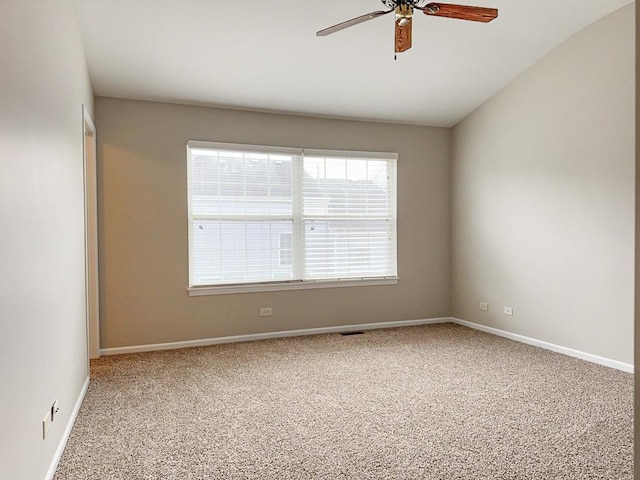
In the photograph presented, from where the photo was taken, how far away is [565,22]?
4102 millimetres

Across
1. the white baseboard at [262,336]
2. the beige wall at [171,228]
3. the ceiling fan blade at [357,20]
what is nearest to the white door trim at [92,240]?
the beige wall at [171,228]

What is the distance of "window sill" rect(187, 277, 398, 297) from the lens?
4.93m

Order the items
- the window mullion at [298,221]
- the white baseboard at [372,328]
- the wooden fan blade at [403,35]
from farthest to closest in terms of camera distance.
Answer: the window mullion at [298,221]
the white baseboard at [372,328]
the wooden fan blade at [403,35]

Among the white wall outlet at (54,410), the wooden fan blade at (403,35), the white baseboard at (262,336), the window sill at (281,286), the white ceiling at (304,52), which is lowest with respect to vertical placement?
the white baseboard at (262,336)

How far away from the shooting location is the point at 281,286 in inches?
206

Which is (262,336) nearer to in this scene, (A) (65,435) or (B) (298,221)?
(B) (298,221)

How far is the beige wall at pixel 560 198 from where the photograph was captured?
4000 mm

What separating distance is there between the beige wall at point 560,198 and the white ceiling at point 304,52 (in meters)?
0.30

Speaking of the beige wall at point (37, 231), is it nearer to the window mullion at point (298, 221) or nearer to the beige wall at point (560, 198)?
the window mullion at point (298, 221)

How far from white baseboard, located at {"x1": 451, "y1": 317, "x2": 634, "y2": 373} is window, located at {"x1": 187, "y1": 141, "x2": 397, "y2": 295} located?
1.19m

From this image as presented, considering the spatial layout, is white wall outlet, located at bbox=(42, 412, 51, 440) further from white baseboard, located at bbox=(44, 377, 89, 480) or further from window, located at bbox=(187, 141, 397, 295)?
window, located at bbox=(187, 141, 397, 295)

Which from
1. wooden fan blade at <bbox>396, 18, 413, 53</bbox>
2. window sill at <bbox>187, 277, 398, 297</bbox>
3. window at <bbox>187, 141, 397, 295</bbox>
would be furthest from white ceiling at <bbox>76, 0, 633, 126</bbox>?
window sill at <bbox>187, 277, 398, 297</bbox>

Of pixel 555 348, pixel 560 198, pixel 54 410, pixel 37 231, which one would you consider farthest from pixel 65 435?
pixel 560 198

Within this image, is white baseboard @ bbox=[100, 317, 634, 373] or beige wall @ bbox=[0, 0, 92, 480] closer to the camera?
beige wall @ bbox=[0, 0, 92, 480]
